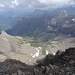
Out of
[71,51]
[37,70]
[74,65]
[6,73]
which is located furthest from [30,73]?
[71,51]

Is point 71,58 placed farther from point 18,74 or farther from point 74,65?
point 18,74

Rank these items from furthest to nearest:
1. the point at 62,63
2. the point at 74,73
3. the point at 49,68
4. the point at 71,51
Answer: the point at 71,51, the point at 62,63, the point at 49,68, the point at 74,73

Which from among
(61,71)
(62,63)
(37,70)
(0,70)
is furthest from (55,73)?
(0,70)

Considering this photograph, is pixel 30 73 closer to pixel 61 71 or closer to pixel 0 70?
pixel 61 71

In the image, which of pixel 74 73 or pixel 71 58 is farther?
pixel 71 58

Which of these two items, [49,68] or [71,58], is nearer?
[49,68]

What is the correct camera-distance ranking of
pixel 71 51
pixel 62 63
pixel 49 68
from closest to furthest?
pixel 49 68
pixel 62 63
pixel 71 51

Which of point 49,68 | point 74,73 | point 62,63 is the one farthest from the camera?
point 62,63

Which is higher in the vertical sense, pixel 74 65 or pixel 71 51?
pixel 71 51

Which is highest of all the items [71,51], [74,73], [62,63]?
[71,51]
